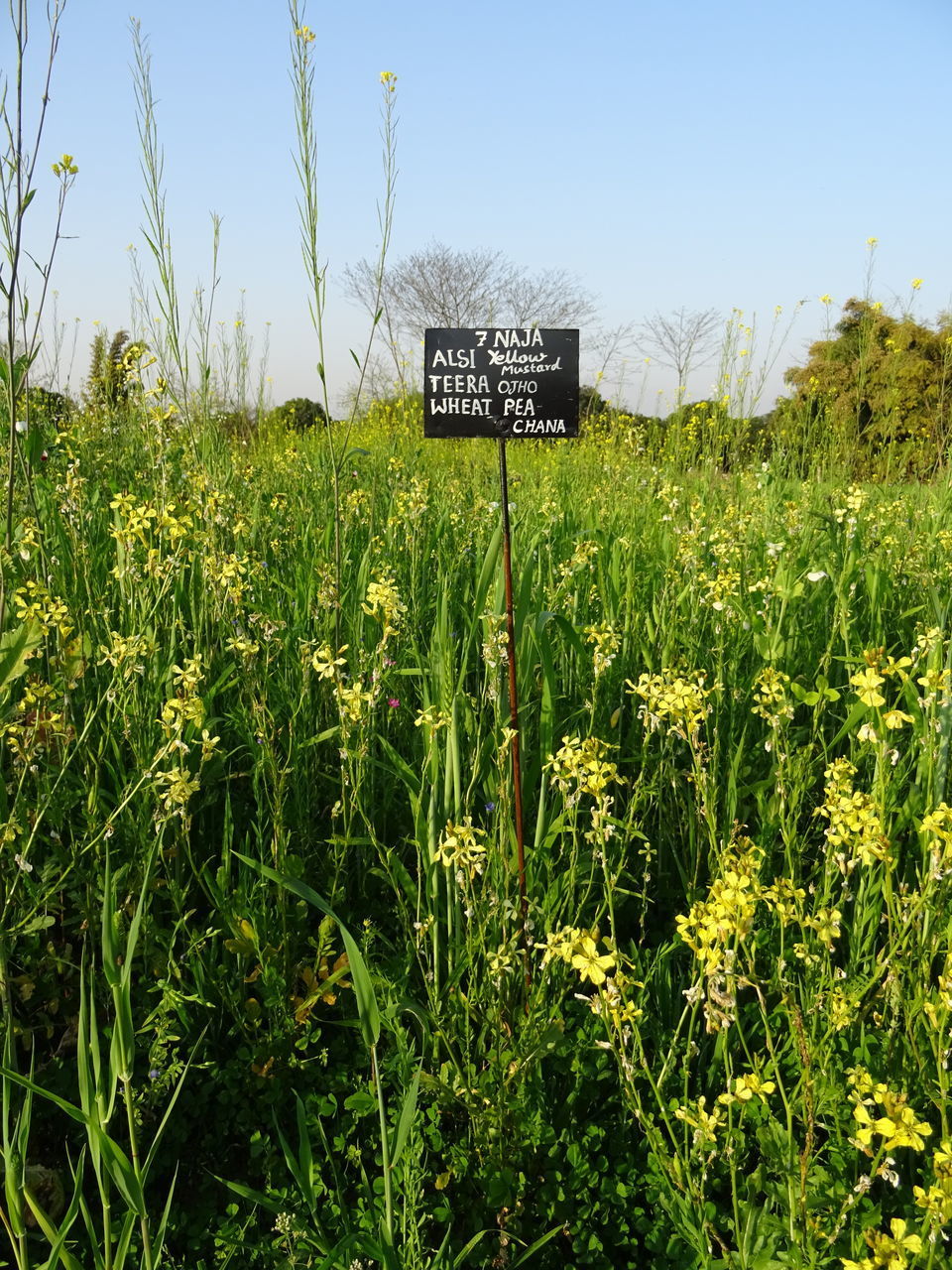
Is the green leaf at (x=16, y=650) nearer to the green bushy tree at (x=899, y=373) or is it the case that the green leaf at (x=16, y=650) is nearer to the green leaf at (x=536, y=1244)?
the green leaf at (x=536, y=1244)

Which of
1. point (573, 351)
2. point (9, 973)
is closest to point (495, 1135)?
point (9, 973)

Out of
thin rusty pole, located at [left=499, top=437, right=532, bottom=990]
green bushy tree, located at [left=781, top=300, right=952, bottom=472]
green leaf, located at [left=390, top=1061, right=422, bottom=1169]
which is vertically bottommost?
green leaf, located at [left=390, top=1061, right=422, bottom=1169]

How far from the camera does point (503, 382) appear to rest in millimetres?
2029

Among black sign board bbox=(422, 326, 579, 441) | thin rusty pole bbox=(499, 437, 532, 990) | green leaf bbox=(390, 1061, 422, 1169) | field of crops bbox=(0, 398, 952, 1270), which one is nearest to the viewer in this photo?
green leaf bbox=(390, 1061, 422, 1169)

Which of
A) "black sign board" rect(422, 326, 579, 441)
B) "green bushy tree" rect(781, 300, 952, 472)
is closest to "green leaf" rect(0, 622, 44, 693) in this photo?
"black sign board" rect(422, 326, 579, 441)

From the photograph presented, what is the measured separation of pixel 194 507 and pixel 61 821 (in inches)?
40.7

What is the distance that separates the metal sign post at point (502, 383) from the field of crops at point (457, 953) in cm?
38

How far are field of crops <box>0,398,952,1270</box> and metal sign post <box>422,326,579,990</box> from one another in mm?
380

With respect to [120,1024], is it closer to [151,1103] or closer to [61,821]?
[151,1103]

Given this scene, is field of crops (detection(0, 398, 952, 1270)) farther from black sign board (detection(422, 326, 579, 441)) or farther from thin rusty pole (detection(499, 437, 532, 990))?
black sign board (detection(422, 326, 579, 441))

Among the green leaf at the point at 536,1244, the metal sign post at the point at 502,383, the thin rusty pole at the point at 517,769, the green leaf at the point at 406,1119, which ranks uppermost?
the metal sign post at the point at 502,383

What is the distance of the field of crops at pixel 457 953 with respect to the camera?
116cm

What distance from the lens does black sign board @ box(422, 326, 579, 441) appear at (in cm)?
200

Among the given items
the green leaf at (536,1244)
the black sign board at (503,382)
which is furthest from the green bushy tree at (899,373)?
the green leaf at (536,1244)
